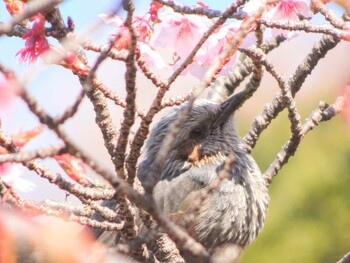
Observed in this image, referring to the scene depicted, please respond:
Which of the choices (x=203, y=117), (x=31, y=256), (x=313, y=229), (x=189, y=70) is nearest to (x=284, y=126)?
(x=313, y=229)

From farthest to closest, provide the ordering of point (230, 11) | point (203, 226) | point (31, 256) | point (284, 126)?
point (284, 126)
point (203, 226)
point (230, 11)
point (31, 256)

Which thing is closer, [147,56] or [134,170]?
[134,170]

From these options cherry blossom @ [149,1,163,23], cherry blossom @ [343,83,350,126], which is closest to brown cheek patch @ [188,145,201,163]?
cherry blossom @ [343,83,350,126]

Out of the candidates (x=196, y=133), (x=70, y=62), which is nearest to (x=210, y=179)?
(x=196, y=133)

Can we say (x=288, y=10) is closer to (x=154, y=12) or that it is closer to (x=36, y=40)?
(x=154, y=12)

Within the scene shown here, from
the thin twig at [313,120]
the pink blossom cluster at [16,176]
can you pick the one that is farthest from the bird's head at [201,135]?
the pink blossom cluster at [16,176]

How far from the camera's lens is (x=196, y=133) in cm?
414

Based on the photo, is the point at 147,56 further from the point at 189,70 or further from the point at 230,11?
the point at 230,11

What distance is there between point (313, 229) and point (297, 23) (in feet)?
21.7

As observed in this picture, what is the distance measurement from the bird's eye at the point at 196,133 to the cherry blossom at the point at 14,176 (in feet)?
4.34

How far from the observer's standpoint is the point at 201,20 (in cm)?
274

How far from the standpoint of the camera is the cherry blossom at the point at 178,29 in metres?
2.71

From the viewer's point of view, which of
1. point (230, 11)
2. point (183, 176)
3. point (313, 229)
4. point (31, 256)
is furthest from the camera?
point (313, 229)

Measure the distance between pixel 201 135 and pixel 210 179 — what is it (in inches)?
15.4
